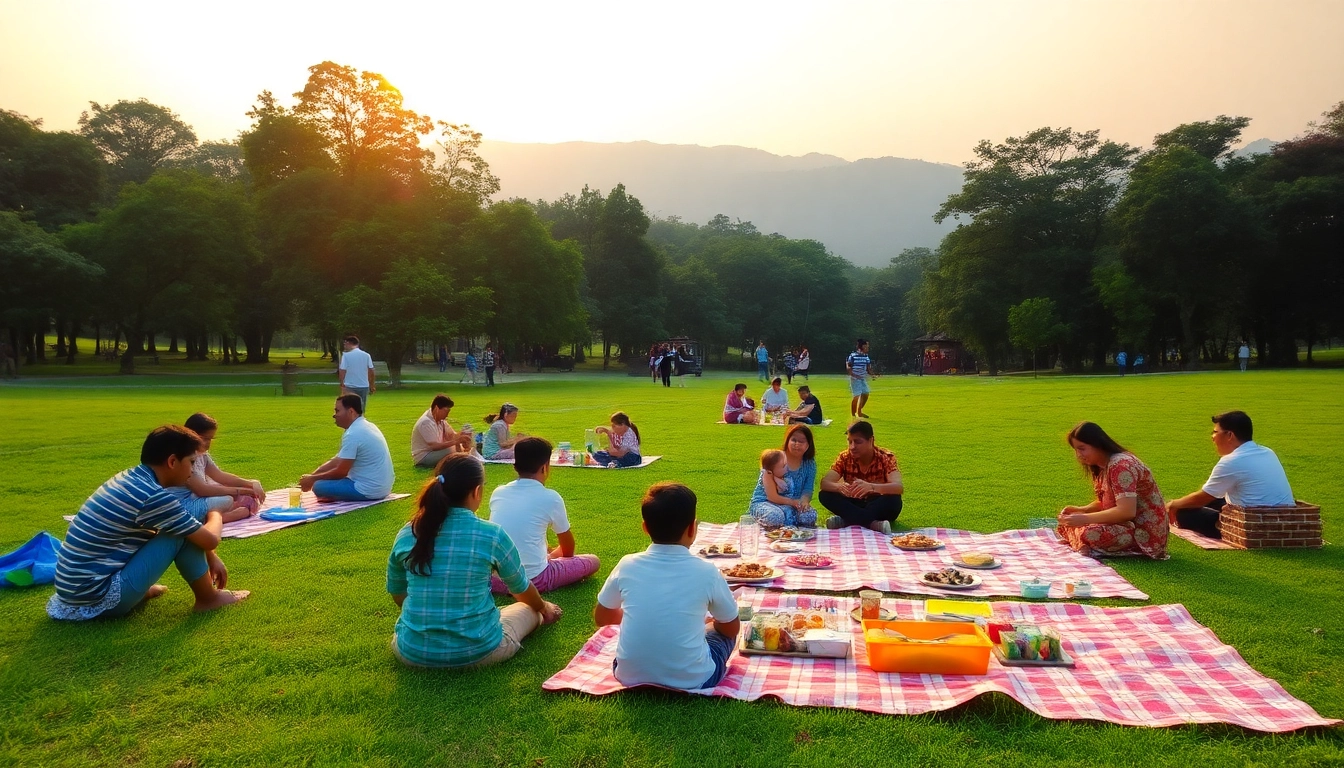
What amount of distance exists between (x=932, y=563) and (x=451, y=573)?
14.0ft

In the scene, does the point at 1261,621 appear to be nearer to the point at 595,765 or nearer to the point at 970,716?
the point at 970,716

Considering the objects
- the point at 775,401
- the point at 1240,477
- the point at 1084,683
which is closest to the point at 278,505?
the point at 1084,683

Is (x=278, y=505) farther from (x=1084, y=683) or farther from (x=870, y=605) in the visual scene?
(x=1084, y=683)

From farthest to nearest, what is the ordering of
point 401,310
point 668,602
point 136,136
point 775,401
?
point 136,136 → point 401,310 → point 775,401 → point 668,602

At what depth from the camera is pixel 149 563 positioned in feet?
17.9

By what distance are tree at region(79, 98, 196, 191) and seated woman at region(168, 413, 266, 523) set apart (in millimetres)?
59226

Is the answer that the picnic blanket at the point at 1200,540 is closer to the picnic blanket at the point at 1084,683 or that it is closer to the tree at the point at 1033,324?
the picnic blanket at the point at 1084,683

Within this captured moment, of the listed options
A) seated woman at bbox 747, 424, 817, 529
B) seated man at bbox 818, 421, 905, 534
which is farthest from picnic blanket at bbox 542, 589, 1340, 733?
seated man at bbox 818, 421, 905, 534

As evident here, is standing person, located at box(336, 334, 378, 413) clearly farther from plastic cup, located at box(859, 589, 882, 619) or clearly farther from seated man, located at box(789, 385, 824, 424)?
plastic cup, located at box(859, 589, 882, 619)

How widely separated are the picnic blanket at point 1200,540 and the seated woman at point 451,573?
21.0 feet

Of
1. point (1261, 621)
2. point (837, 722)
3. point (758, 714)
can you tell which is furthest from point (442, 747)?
point (1261, 621)

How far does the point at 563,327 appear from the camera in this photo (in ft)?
147

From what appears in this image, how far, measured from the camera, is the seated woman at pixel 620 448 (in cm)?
1249

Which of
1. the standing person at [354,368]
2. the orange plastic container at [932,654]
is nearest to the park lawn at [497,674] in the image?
the orange plastic container at [932,654]
